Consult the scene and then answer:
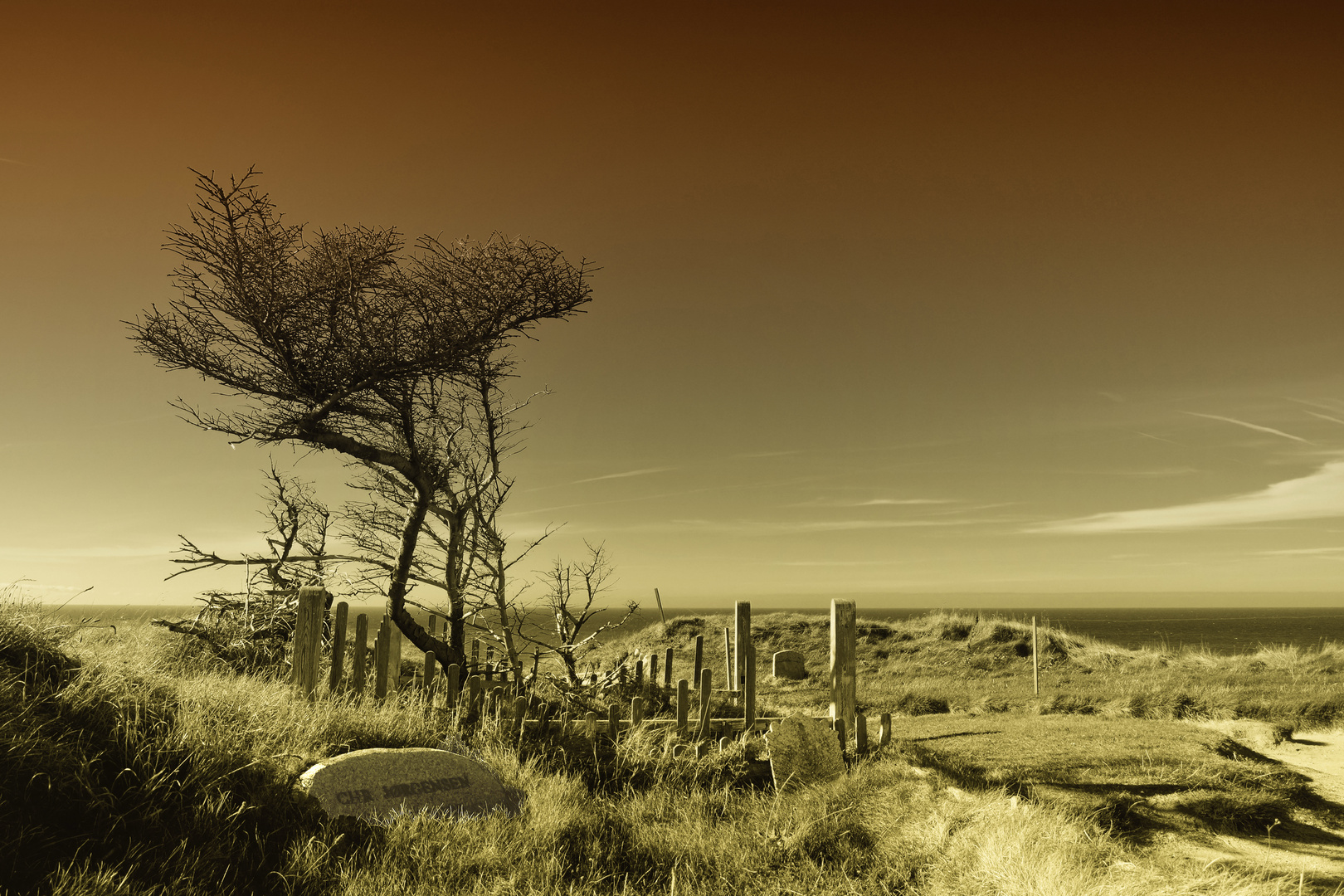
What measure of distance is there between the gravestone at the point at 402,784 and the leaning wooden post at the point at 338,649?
7.68 ft

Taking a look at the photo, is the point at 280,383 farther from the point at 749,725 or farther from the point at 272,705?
the point at 749,725

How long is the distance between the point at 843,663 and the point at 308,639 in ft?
19.4

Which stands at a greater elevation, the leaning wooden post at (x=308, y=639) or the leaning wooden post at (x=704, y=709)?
the leaning wooden post at (x=308, y=639)

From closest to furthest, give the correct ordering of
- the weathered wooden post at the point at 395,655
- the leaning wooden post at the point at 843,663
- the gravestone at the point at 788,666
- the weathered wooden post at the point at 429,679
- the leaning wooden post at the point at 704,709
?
the leaning wooden post at the point at 704,709
the weathered wooden post at the point at 429,679
the leaning wooden post at the point at 843,663
the weathered wooden post at the point at 395,655
the gravestone at the point at 788,666

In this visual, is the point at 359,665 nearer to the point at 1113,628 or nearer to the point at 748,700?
→ the point at 748,700

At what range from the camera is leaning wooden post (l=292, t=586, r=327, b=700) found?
765 cm

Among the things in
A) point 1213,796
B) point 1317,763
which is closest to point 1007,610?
point 1317,763

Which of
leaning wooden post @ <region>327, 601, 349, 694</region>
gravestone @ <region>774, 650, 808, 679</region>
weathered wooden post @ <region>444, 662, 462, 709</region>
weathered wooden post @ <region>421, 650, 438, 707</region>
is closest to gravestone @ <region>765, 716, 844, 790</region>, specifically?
weathered wooden post @ <region>444, 662, 462, 709</region>

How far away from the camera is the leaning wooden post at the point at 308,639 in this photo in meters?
7.65

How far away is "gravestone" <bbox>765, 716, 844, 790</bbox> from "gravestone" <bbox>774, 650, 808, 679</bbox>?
1207cm

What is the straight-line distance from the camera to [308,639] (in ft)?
25.4

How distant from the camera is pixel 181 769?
5.04 metres

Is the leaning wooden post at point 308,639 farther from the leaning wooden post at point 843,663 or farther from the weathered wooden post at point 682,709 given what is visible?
the leaning wooden post at point 843,663

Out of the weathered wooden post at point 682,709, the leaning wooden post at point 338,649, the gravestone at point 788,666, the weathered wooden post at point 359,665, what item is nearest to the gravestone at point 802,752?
the weathered wooden post at point 682,709
